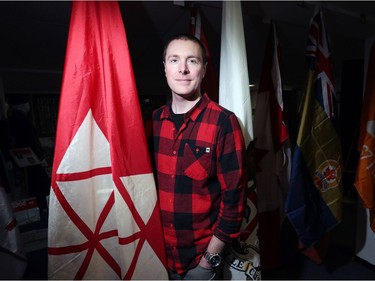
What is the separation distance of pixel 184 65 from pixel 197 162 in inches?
12.7

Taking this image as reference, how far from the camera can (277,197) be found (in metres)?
1.39

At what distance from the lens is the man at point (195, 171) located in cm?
75

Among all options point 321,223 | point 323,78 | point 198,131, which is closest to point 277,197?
point 321,223

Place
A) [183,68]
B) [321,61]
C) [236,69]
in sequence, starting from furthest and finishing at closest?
[321,61] → [236,69] → [183,68]

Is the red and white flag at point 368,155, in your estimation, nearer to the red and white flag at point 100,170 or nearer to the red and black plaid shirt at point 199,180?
the red and black plaid shirt at point 199,180

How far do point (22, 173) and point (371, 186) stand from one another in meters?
2.52

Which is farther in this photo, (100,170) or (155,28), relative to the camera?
(155,28)

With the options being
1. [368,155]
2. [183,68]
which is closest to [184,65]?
[183,68]

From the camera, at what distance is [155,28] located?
1327 mm

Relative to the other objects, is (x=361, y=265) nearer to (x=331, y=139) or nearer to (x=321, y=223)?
(x=321, y=223)

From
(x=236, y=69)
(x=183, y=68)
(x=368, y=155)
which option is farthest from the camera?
(x=368, y=155)

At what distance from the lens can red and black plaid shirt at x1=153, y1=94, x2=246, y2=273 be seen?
29.5 inches

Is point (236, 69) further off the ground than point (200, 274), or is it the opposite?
point (236, 69)

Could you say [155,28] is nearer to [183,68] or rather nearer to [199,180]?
[183,68]
